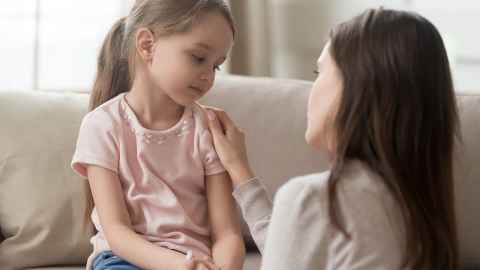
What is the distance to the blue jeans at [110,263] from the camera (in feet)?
5.65

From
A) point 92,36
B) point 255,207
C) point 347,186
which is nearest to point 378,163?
point 347,186

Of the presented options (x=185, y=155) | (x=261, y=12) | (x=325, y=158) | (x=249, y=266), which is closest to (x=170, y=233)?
(x=185, y=155)

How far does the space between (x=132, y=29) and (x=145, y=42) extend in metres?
0.06

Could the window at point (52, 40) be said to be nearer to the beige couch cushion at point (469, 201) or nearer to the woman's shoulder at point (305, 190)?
the beige couch cushion at point (469, 201)

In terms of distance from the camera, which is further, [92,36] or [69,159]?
[92,36]

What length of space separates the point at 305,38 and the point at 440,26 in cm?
45

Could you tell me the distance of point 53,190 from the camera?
2123 mm

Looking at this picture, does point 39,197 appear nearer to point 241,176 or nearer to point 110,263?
point 110,263

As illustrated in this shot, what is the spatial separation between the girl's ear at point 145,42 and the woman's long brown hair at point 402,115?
553 millimetres

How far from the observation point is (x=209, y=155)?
181 centimetres

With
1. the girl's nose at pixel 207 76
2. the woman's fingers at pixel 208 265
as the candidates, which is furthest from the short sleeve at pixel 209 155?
the woman's fingers at pixel 208 265

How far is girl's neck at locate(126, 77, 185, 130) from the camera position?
182 cm

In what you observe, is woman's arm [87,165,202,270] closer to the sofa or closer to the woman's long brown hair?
the sofa

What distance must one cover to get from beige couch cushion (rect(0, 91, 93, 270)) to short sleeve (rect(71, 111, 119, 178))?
32 centimetres
